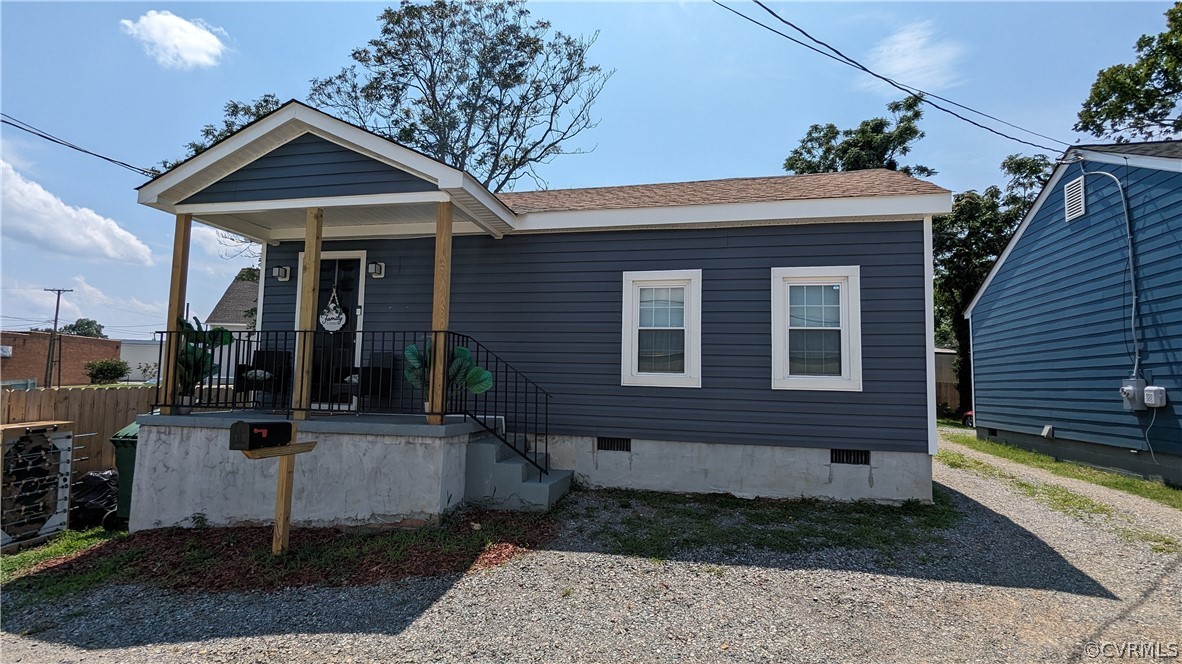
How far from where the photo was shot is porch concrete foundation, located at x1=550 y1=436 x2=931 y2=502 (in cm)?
555

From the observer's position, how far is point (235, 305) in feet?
75.5

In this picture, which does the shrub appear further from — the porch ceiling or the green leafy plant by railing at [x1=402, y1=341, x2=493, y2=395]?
the green leafy plant by railing at [x1=402, y1=341, x2=493, y2=395]

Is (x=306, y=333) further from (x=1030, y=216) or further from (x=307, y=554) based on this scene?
(x=1030, y=216)

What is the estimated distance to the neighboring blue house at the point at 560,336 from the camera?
5.12 m

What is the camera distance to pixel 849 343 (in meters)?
5.70

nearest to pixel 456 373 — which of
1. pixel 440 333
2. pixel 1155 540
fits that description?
pixel 440 333

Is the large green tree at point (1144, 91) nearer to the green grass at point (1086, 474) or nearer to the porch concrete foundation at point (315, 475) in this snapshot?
the green grass at point (1086, 474)

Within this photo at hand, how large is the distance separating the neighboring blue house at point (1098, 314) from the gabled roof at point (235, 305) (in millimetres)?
23819

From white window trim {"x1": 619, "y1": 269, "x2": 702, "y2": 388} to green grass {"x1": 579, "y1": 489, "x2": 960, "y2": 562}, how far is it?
49.1 inches

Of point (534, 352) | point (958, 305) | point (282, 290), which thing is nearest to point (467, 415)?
point (534, 352)

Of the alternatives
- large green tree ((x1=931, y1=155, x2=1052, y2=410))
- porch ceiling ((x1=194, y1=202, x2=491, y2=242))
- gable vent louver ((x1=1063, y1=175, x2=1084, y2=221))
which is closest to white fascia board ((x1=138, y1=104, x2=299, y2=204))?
porch ceiling ((x1=194, y1=202, x2=491, y2=242))

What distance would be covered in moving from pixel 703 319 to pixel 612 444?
1768 millimetres

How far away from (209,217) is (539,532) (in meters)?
5.06

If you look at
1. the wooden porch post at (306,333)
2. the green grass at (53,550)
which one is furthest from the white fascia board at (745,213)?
the green grass at (53,550)
